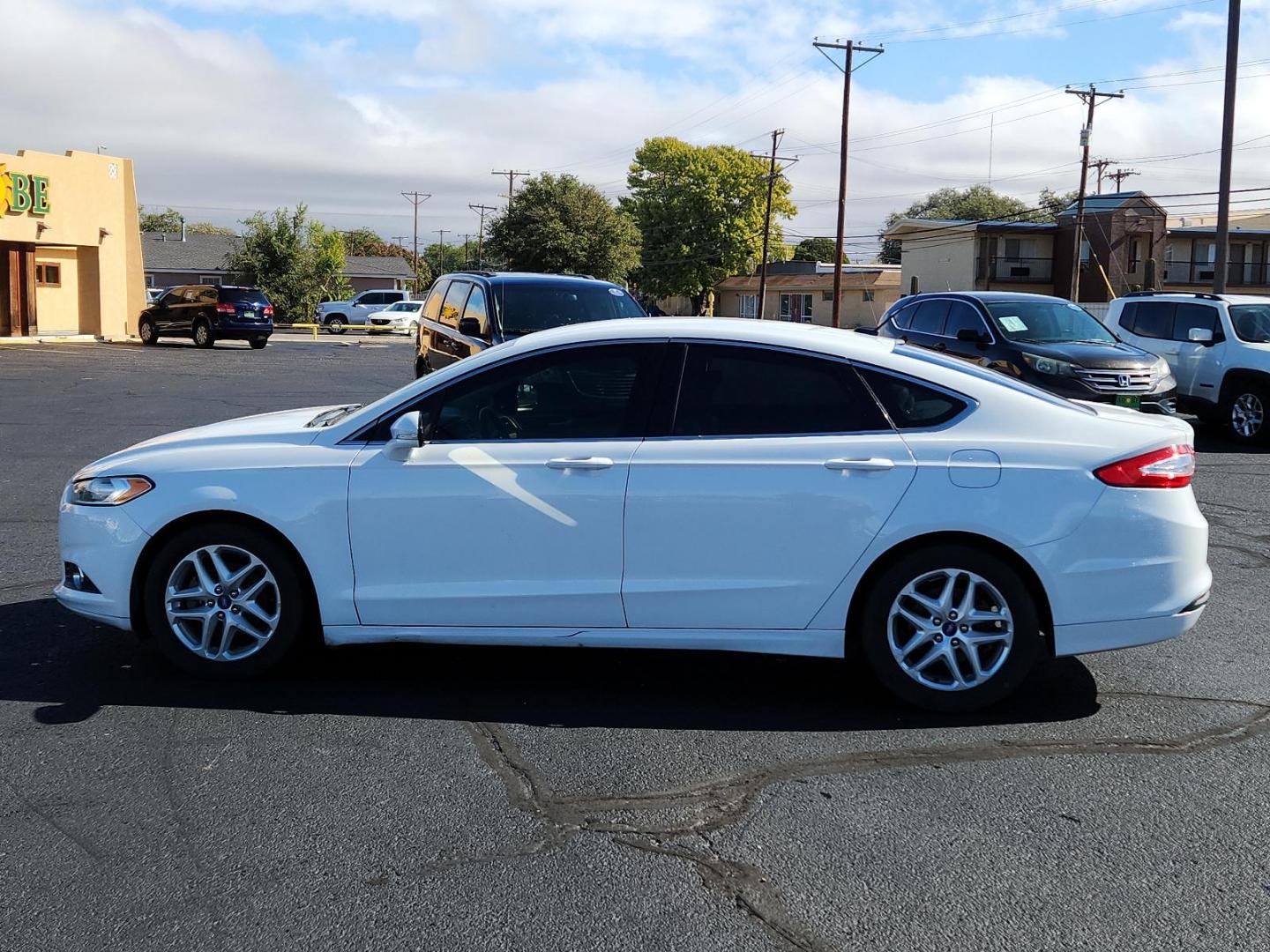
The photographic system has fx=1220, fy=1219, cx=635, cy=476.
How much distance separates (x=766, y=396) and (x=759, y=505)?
50 cm

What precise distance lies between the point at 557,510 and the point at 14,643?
2837 millimetres

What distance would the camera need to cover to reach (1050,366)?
13.3 meters

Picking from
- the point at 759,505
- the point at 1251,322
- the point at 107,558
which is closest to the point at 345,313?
the point at 1251,322

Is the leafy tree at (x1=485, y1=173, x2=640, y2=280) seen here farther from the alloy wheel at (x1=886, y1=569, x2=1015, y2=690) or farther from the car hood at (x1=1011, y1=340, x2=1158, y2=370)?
the alloy wheel at (x1=886, y1=569, x2=1015, y2=690)

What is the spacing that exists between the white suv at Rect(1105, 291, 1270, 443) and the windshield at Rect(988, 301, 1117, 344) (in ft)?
4.43

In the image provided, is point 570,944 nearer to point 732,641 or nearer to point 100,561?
point 732,641

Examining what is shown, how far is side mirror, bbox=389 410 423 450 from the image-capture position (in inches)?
196

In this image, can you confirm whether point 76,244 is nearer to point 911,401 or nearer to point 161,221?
point 911,401

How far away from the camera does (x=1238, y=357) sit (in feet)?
47.2

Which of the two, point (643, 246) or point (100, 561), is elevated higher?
point (643, 246)

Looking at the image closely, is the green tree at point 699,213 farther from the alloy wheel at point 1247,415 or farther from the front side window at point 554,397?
the front side window at point 554,397

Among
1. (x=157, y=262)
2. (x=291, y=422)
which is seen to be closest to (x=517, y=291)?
(x=291, y=422)

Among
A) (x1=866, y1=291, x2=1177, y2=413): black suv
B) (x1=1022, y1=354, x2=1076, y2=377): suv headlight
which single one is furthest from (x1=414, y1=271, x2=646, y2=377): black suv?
(x1=1022, y1=354, x2=1076, y2=377): suv headlight

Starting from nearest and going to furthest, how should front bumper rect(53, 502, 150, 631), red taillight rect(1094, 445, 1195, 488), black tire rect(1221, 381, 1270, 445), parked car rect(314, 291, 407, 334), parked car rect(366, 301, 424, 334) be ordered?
red taillight rect(1094, 445, 1195, 488) → front bumper rect(53, 502, 150, 631) → black tire rect(1221, 381, 1270, 445) → parked car rect(366, 301, 424, 334) → parked car rect(314, 291, 407, 334)
